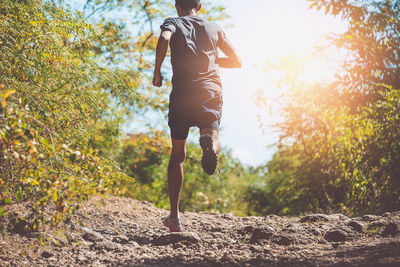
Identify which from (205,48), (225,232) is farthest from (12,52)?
(225,232)

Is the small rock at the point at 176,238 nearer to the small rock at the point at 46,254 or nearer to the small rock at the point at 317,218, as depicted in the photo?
the small rock at the point at 46,254

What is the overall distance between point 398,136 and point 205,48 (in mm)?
3625

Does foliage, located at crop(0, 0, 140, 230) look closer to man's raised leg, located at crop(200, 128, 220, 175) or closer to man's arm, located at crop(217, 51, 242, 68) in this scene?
man's raised leg, located at crop(200, 128, 220, 175)

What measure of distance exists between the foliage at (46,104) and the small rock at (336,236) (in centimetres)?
191

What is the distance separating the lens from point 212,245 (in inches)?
116

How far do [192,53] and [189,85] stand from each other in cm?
27

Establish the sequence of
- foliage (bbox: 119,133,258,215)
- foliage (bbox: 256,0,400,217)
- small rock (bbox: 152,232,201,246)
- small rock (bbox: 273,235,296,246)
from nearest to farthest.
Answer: small rock (bbox: 152,232,201,246) < small rock (bbox: 273,235,296,246) < foliage (bbox: 256,0,400,217) < foliage (bbox: 119,133,258,215)

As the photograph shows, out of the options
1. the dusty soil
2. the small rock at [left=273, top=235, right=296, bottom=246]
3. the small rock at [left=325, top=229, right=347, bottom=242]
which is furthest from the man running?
the small rock at [left=325, top=229, right=347, bottom=242]

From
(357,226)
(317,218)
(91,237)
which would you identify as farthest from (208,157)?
(317,218)

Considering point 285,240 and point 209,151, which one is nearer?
point 209,151

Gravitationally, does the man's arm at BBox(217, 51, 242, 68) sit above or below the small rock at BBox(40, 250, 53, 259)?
above

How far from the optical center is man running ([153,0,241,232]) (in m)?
2.95

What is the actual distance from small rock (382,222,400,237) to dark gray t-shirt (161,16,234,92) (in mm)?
1942

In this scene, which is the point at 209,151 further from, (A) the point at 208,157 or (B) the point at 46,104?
(B) the point at 46,104
